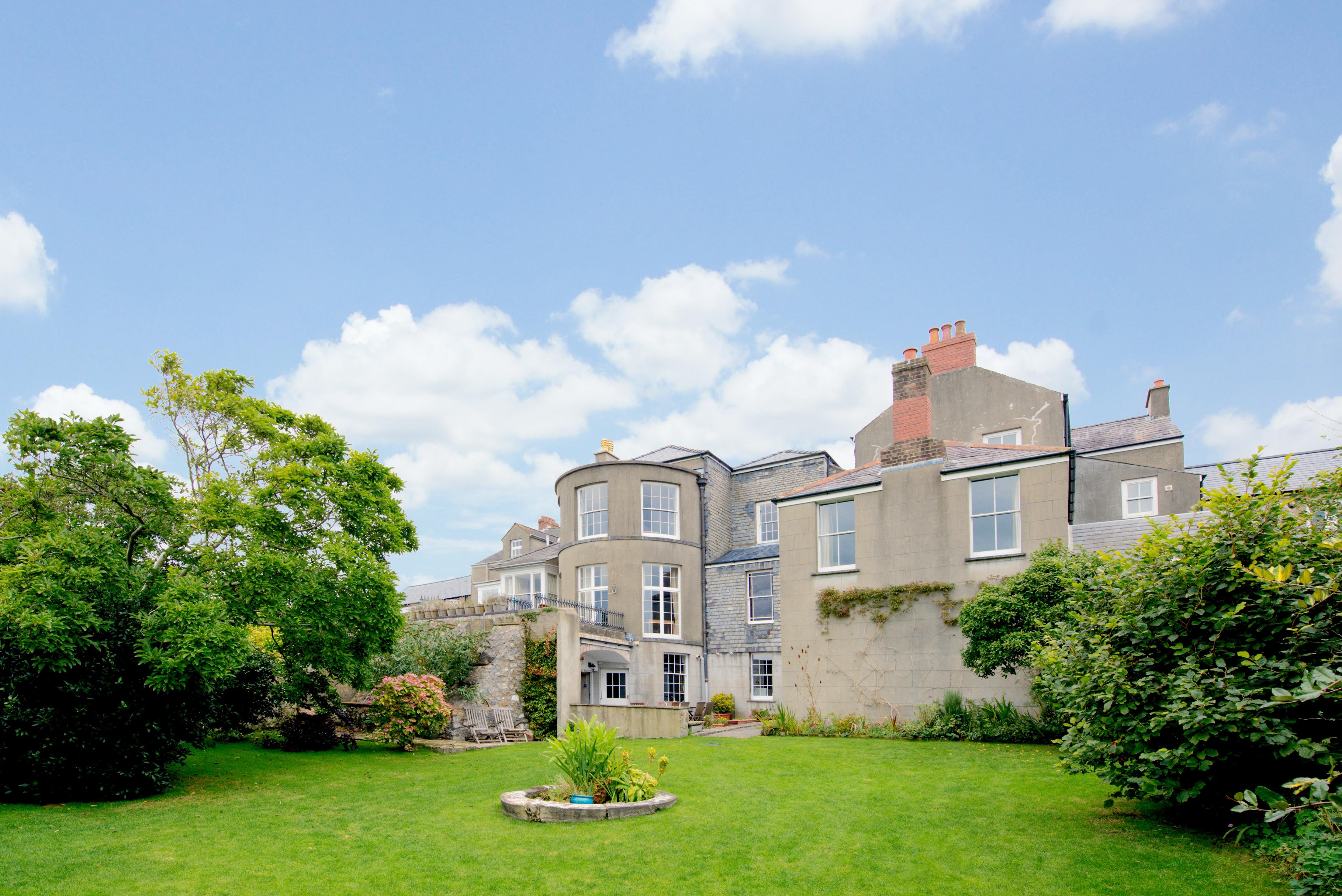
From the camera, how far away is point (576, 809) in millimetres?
9273

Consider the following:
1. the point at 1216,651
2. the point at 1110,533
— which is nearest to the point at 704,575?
the point at 1110,533

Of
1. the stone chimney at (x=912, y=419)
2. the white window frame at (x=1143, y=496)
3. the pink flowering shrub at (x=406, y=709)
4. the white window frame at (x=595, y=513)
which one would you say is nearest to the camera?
the pink flowering shrub at (x=406, y=709)

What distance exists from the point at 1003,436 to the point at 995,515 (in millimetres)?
9373

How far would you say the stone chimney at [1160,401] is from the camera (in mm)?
26281

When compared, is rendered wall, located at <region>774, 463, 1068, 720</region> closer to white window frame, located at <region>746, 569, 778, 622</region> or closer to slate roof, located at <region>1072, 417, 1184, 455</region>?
white window frame, located at <region>746, 569, 778, 622</region>

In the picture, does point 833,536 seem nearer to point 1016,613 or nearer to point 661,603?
point 1016,613

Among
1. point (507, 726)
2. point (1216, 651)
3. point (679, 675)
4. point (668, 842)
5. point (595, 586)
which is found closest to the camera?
point (1216, 651)

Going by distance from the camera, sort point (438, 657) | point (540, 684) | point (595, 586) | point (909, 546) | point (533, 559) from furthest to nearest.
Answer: point (533, 559) < point (595, 586) < point (438, 657) < point (540, 684) < point (909, 546)

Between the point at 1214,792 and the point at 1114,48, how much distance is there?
12190 mm

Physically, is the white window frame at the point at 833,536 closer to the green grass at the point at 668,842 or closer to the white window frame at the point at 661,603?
the green grass at the point at 668,842

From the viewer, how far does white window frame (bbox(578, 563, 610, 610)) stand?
26.8 meters

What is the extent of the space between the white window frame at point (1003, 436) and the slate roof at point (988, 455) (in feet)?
23.6

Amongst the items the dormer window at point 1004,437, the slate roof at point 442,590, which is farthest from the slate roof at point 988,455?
the slate roof at point 442,590

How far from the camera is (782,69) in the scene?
14.7 metres
